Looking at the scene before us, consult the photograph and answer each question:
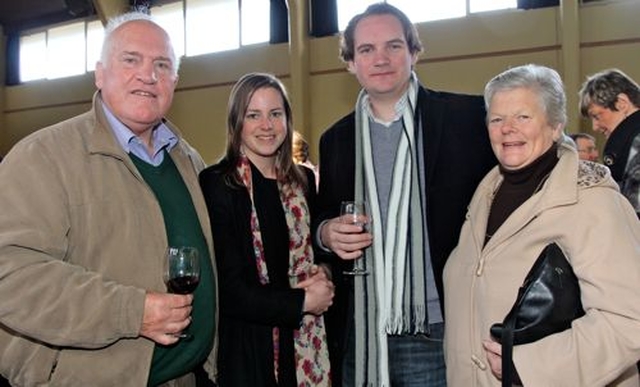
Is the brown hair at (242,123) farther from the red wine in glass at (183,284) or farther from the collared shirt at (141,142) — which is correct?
the red wine in glass at (183,284)

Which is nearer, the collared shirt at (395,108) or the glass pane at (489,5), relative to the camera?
the collared shirt at (395,108)

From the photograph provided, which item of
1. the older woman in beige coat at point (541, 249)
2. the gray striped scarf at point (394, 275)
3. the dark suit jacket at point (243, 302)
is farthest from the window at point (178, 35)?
the older woman in beige coat at point (541, 249)

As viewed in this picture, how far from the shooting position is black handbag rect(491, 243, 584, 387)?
5.39ft

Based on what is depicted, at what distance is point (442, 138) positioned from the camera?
2.33 metres

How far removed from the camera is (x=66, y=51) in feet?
40.2

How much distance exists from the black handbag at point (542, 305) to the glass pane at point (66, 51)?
1210cm

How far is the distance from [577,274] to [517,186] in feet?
1.15

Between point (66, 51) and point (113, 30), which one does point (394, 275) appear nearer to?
point (113, 30)

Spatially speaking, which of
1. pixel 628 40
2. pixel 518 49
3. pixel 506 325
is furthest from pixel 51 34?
pixel 506 325

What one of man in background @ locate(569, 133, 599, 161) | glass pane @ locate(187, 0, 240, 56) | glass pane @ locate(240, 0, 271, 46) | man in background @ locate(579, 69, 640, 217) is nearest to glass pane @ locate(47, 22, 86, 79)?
glass pane @ locate(187, 0, 240, 56)

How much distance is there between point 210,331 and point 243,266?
291 millimetres

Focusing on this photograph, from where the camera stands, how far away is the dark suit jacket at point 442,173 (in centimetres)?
227

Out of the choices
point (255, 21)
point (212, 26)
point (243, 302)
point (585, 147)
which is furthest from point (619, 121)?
point (212, 26)

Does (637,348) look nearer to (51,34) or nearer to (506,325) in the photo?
(506,325)
